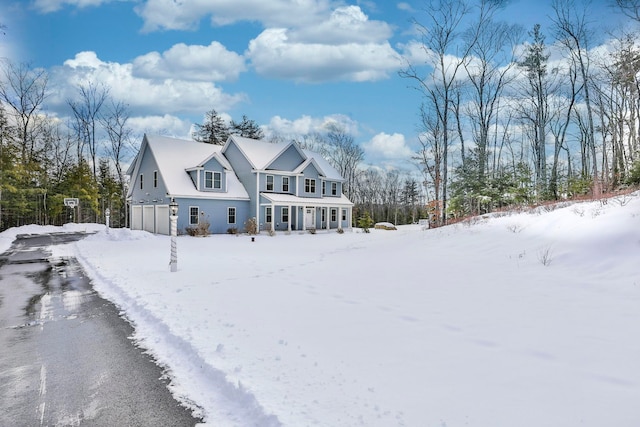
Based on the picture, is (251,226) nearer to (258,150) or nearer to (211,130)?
(258,150)

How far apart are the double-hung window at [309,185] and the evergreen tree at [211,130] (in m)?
21.6

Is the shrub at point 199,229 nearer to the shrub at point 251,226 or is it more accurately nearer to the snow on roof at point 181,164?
the snow on roof at point 181,164

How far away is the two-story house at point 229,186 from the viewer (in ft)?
90.4

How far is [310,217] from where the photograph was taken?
3288cm

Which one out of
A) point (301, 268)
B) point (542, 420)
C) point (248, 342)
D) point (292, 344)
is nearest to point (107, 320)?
point (248, 342)

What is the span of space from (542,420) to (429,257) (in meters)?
7.50

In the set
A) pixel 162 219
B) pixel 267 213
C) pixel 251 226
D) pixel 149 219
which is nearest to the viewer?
pixel 162 219

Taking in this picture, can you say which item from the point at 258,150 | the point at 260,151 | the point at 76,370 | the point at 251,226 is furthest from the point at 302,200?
the point at 76,370

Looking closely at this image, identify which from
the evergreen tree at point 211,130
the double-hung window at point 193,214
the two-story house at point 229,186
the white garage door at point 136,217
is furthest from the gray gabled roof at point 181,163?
the evergreen tree at point 211,130

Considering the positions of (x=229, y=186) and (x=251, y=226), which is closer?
(x=251, y=226)

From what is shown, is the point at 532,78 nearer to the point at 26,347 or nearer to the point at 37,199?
the point at 26,347

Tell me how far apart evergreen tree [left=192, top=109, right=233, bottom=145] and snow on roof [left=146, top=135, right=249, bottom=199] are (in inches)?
733

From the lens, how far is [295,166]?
1291 inches

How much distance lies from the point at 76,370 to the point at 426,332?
457 centimetres
